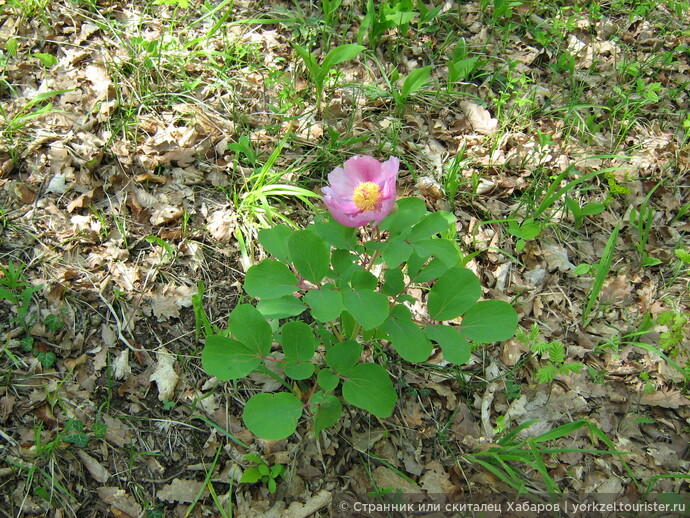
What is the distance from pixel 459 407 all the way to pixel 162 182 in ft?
5.68

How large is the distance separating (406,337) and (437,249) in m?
0.28

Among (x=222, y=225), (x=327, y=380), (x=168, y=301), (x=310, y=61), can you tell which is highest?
(x=310, y=61)

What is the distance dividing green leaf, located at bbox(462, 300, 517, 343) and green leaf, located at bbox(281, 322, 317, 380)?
1.62ft

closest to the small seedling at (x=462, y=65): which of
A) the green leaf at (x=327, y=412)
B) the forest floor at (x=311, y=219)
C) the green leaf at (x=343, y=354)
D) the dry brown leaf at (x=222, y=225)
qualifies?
→ the forest floor at (x=311, y=219)

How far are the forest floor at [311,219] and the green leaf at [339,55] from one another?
20 centimetres

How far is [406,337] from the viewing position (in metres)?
1.48

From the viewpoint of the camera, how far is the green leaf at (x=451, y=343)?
146 centimetres

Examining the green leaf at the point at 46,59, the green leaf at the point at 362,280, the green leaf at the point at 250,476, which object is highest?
the green leaf at the point at 46,59

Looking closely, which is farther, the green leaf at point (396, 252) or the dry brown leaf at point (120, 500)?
the dry brown leaf at point (120, 500)

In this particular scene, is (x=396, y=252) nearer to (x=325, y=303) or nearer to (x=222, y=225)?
(x=325, y=303)

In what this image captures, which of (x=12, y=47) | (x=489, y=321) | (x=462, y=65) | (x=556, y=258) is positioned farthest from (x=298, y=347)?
(x=12, y=47)

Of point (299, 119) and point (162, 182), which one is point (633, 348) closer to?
point (299, 119)

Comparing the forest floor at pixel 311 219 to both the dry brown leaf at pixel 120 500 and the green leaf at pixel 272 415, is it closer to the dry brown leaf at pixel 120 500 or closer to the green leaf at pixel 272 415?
the dry brown leaf at pixel 120 500

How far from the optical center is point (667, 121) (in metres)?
3.01
